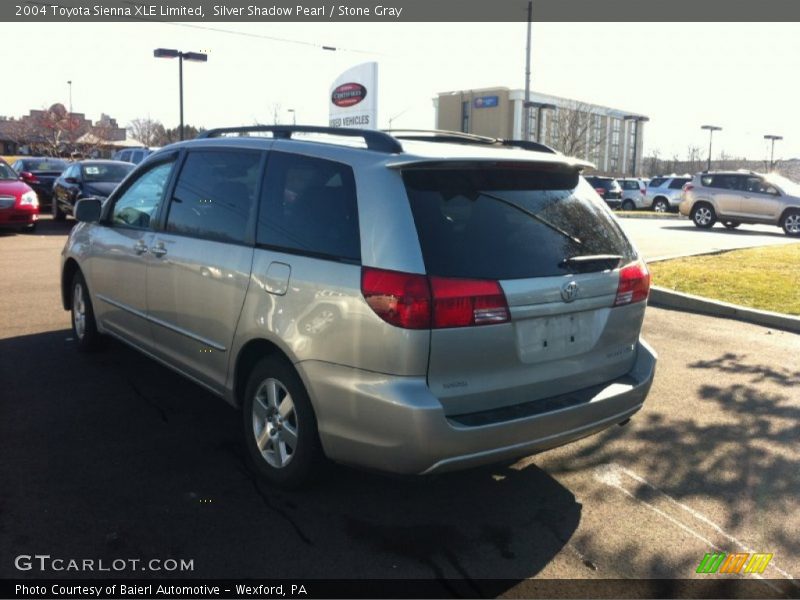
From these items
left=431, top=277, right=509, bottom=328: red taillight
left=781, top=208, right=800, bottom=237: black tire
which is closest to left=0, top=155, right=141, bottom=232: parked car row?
left=431, top=277, right=509, bottom=328: red taillight

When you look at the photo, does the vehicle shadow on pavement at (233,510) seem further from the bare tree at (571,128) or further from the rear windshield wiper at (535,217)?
the bare tree at (571,128)

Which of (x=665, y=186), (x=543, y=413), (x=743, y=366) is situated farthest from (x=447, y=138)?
(x=665, y=186)

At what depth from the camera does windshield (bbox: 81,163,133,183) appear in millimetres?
17688

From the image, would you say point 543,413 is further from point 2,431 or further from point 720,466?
point 2,431

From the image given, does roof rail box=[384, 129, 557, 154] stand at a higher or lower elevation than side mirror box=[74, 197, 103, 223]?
higher

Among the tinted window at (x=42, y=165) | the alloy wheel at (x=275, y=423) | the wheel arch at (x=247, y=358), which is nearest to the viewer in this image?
the alloy wheel at (x=275, y=423)

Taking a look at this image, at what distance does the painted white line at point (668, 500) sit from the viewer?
3482 millimetres

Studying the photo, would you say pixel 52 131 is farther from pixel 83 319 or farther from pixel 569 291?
pixel 569 291

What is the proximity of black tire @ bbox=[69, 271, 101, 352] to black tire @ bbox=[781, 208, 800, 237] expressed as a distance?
2066 cm

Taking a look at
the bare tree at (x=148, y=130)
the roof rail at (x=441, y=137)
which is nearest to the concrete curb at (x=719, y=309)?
the roof rail at (x=441, y=137)

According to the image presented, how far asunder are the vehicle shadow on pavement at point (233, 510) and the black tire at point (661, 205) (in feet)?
111

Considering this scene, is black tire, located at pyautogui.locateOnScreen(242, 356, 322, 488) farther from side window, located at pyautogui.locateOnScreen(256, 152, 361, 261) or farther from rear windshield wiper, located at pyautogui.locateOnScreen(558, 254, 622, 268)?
rear windshield wiper, located at pyautogui.locateOnScreen(558, 254, 622, 268)

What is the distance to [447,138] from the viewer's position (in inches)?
177

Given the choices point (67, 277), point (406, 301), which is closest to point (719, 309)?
point (406, 301)
